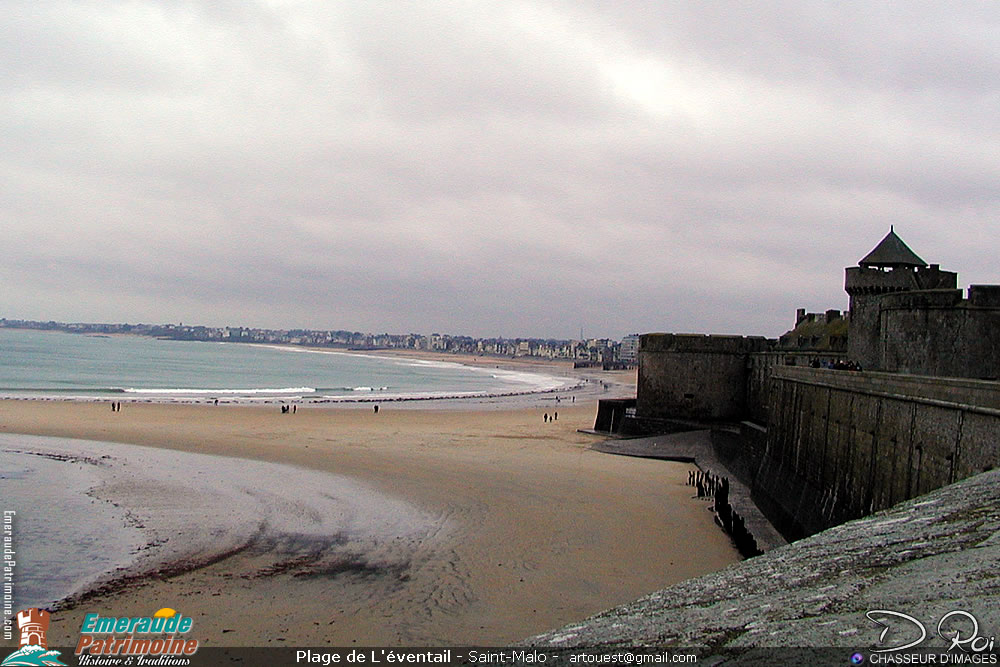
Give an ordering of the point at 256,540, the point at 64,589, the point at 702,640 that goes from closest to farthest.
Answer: the point at 702,640
the point at 64,589
the point at 256,540

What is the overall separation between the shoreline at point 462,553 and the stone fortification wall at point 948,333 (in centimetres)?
678

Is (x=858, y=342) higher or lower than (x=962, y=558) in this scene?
higher

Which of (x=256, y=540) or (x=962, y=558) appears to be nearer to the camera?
(x=962, y=558)

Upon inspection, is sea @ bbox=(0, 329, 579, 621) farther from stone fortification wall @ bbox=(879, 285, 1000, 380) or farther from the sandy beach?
stone fortification wall @ bbox=(879, 285, 1000, 380)

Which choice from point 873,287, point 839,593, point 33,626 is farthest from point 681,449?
point 839,593

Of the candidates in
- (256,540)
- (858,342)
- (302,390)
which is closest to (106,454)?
(256,540)

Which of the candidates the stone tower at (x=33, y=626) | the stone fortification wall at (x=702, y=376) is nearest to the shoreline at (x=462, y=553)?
the stone tower at (x=33, y=626)

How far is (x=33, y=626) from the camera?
480 inches

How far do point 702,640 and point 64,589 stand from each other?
520 inches

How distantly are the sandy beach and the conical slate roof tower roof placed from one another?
9872 millimetres

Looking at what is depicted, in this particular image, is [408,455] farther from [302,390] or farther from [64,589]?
[302,390]

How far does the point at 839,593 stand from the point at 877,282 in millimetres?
23238

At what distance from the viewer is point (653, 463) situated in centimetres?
3175

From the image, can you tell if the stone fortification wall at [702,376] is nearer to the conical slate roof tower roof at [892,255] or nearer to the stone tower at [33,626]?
the conical slate roof tower roof at [892,255]
